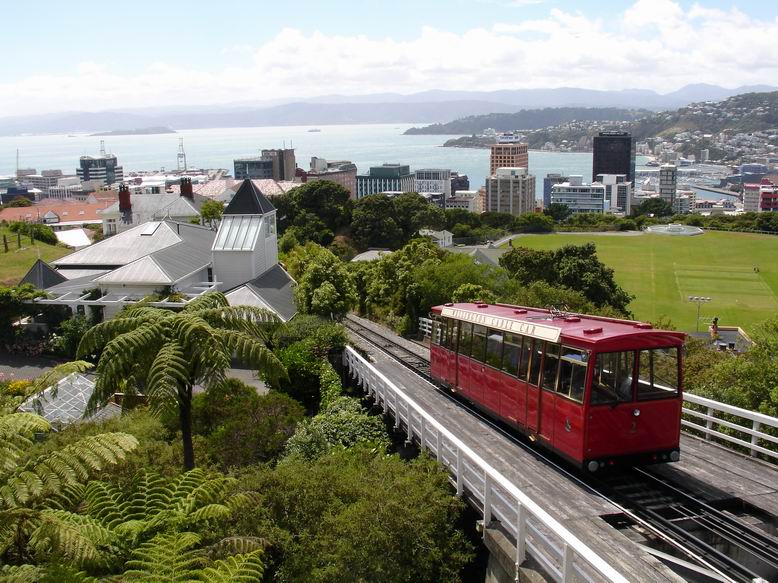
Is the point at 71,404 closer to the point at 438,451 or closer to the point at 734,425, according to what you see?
the point at 438,451

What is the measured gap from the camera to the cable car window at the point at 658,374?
441 inches

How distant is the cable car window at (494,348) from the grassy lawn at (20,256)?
3965cm

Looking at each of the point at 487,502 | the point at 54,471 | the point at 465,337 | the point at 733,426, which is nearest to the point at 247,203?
the point at 465,337

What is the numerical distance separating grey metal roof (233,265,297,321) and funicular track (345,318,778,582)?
68.1ft

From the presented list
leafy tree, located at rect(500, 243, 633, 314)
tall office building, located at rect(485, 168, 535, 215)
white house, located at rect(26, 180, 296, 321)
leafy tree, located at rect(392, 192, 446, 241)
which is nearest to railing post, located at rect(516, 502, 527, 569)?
white house, located at rect(26, 180, 296, 321)

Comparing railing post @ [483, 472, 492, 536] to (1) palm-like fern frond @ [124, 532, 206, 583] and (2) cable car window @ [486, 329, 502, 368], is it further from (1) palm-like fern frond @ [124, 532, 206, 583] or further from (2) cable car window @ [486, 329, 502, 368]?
(2) cable car window @ [486, 329, 502, 368]

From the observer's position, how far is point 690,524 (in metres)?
9.83

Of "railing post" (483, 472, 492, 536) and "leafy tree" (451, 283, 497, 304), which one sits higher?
"railing post" (483, 472, 492, 536)

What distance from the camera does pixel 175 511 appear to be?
31.1 ft

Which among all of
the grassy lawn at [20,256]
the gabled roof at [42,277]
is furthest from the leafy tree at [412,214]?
the gabled roof at [42,277]

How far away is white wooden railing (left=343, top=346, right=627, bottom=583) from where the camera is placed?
25.5 ft

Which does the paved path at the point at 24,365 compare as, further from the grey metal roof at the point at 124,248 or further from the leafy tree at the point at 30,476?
the leafy tree at the point at 30,476

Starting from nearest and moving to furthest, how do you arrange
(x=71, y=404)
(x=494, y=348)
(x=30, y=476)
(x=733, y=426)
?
(x=30, y=476) → (x=733, y=426) → (x=494, y=348) → (x=71, y=404)

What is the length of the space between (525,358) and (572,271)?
117 feet
